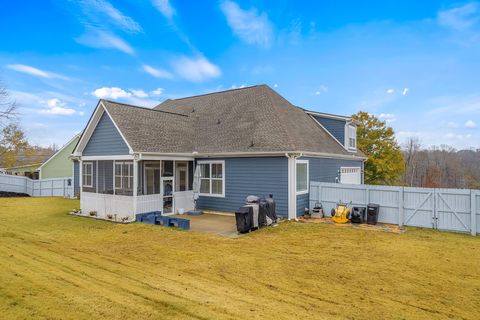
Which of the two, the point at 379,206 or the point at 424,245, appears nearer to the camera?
the point at 424,245

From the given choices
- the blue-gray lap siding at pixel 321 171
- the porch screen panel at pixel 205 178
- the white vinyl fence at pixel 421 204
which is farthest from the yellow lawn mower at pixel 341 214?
the porch screen panel at pixel 205 178

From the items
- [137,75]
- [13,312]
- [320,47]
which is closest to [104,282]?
[13,312]

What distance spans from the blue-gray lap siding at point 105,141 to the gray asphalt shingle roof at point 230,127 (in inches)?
20.6

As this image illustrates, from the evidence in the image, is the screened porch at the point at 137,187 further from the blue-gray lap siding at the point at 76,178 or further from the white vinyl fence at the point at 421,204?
the blue-gray lap siding at the point at 76,178

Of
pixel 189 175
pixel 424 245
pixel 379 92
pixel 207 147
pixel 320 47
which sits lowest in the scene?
pixel 424 245

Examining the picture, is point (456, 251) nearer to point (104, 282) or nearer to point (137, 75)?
point (104, 282)

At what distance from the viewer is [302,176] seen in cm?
1402

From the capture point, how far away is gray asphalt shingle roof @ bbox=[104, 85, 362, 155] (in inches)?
549

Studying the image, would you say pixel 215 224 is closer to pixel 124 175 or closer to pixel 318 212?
pixel 318 212

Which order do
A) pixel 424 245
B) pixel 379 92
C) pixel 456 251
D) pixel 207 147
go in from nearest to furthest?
1. pixel 456 251
2. pixel 424 245
3. pixel 207 147
4. pixel 379 92

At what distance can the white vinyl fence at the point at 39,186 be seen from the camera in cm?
2423

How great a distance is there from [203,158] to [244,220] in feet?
18.9

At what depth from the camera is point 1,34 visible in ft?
59.5

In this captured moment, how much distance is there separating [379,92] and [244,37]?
11735 millimetres
